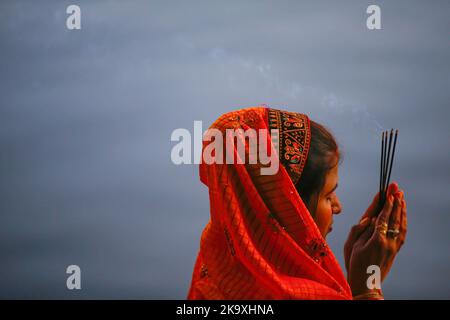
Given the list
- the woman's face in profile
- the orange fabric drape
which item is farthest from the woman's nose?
the orange fabric drape

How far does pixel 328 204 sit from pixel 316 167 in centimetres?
19

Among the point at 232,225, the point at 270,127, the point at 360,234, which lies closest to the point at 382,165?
the point at 360,234

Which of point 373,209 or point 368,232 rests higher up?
point 373,209

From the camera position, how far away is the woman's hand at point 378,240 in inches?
140

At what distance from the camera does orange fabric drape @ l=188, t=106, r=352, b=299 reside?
10.6 ft

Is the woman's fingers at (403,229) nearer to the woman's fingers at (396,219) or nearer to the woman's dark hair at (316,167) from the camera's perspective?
Result: the woman's fingers at (396,219)

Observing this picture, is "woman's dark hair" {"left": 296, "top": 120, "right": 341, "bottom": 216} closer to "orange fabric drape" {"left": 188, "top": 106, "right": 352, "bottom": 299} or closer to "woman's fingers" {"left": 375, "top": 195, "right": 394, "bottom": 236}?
"orange fabric drape" {"left": 188, "top": 106, "right": 352, "bottom": 299}

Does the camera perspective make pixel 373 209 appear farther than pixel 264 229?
Yes

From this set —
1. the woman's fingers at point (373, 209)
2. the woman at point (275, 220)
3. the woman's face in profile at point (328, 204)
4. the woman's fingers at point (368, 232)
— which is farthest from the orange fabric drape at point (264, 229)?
the woman's fingers at point (373, 209)

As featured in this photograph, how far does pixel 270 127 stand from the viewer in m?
3.39

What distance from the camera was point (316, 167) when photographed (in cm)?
343

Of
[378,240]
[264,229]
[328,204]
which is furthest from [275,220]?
[378,240]

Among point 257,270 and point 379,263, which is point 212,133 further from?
point 379,263

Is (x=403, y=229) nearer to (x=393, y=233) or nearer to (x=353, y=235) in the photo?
(x=393, y=233)
